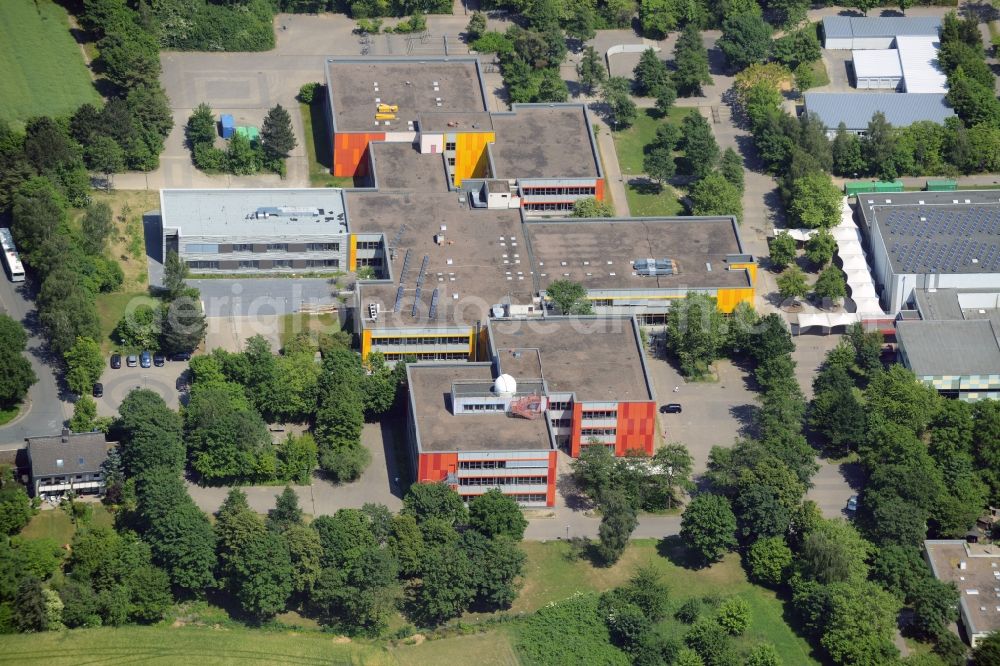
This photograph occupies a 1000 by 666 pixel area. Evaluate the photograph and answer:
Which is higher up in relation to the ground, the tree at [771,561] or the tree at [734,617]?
the tree at [771,561]

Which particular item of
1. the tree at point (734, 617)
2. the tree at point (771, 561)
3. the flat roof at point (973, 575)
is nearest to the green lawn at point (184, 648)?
the tree at point (734, 617)

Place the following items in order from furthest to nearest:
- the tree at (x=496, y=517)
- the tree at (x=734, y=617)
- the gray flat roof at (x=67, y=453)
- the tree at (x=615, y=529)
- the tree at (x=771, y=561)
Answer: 1. the gray flat roof at (x=67, y=453)
2. the tree at (x=496, y=517)
3. the tree at (x=615, y=529)
4. the tree at (x=771, y=561)
5. the tree at (x=734, y=617)

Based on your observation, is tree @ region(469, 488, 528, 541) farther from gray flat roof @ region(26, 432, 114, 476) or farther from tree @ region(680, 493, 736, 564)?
gray flat roof @ region(26, 432, 114, 476)

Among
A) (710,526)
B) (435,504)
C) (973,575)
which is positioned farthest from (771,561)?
(435,504)

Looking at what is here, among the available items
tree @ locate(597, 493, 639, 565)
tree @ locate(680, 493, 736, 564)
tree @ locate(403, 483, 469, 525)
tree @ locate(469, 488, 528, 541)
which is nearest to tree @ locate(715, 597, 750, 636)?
tree @ locate(680, 493, 736, 564)

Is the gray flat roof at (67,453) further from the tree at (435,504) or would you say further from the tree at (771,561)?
the tree at (771,561)

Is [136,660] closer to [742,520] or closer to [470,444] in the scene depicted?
[470,444]

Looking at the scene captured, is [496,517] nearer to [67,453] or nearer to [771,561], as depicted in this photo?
[771,561]
